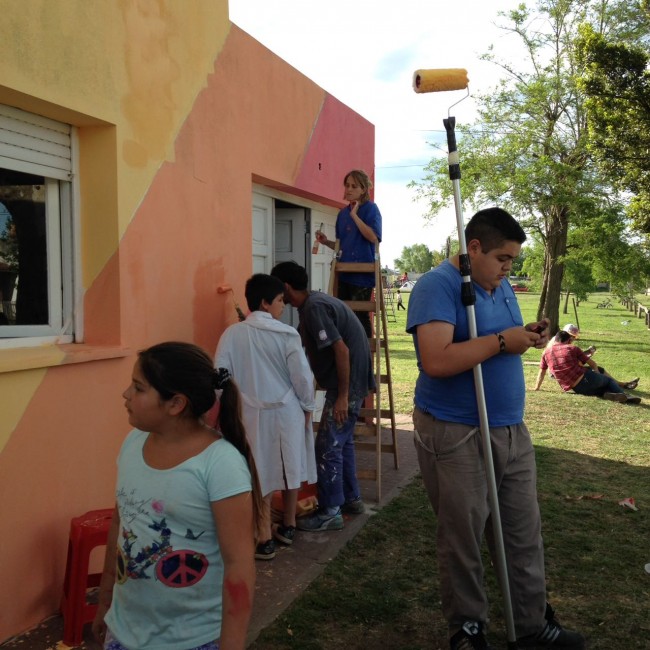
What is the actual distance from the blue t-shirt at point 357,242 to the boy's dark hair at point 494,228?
2674mm

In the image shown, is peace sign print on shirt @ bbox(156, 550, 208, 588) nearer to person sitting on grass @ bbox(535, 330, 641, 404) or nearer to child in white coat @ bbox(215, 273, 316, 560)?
child in white coat @ bbox(215, 273, 316, 560)

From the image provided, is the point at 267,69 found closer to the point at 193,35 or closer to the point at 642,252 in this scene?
the point at 193,35

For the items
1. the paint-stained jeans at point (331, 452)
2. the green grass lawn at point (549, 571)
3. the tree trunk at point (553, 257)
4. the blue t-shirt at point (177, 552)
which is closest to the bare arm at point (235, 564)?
the blue t-shirt at point (177, 552)

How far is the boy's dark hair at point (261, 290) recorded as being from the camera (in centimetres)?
423

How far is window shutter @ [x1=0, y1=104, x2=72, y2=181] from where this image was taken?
332 cm

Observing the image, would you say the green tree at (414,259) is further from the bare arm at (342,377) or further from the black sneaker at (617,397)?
the bare arm at (342,377)

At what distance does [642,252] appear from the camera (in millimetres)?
20922

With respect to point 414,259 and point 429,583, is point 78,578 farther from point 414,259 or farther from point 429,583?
point 414,259

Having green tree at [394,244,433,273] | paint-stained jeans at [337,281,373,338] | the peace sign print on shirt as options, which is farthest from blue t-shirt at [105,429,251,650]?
green tree at [394,244,433,273]

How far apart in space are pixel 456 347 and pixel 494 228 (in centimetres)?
57

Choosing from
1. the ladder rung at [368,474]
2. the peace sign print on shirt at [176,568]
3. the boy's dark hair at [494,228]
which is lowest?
the ladder rung at [368,474]

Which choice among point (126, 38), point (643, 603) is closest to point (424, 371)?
point (643, 603)

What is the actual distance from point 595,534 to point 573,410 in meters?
5.30

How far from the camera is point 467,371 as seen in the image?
297 cm
